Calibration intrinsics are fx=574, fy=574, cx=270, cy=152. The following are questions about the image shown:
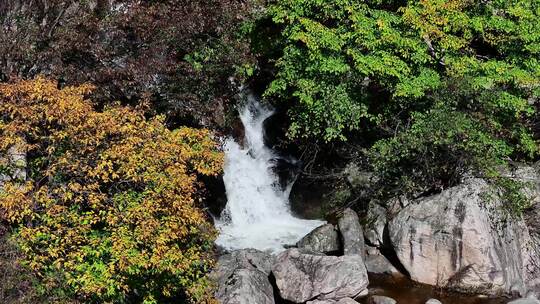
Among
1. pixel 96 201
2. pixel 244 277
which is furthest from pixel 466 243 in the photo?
pixel 96 201

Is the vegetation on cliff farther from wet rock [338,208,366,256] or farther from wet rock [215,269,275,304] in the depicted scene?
wet rock [338,208,366,256]

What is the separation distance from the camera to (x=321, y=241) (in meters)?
19.0

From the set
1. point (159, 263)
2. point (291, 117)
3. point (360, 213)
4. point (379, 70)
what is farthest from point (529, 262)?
point (159, 263)

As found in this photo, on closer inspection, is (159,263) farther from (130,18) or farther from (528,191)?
(528,191)

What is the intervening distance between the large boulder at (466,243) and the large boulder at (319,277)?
236cm

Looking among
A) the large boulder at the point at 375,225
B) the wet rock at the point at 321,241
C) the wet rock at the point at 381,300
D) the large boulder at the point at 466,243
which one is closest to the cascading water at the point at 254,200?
the wet rock at the point at 321,241

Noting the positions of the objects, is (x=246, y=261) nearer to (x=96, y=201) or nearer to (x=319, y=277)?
(x=319, y=277)

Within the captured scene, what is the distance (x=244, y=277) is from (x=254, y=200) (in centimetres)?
620

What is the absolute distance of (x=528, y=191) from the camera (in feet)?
63.2

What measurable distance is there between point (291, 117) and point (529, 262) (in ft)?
30.1

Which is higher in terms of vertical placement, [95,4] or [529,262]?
[95,4]

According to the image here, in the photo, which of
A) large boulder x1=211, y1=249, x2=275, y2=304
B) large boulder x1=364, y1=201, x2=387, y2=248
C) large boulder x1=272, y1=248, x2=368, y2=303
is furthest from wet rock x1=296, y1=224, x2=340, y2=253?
large boulder x1=272, y1=248, x2=368, y2=303

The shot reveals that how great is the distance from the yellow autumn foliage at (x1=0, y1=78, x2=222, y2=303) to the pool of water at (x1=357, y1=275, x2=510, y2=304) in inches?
250

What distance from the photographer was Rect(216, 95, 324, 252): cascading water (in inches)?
782
